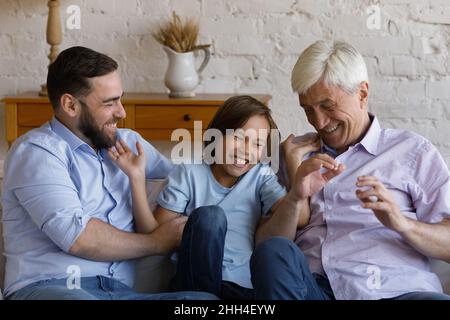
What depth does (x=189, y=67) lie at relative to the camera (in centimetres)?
372

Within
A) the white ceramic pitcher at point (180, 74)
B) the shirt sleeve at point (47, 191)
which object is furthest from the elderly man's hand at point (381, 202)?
the white ceramic pitcher at point (180, 74)

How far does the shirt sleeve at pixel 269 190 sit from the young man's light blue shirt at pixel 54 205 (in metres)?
0.37

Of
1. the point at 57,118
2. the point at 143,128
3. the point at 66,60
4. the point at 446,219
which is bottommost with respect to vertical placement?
the point at 143,128

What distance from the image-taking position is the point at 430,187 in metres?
2.13

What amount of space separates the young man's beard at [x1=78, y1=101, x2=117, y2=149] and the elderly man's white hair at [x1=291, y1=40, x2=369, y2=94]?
0.54m

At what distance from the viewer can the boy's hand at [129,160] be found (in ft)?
7.24

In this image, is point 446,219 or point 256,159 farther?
point 256,159

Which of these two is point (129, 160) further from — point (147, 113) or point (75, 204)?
point (147, 113)

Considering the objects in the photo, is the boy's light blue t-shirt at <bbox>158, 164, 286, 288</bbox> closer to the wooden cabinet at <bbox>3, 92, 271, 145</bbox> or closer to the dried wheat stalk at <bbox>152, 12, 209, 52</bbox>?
the wooden cabinet at <bbox>3, 92, 271, 145</bbox>

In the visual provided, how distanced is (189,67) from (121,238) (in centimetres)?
170
